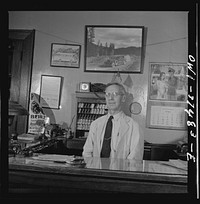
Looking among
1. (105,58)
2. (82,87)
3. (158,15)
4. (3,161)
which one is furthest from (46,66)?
(158,15)

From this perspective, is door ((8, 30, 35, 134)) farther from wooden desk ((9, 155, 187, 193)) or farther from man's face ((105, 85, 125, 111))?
man's face ((105, 85, 125, 111))

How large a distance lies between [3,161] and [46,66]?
70 centimetres

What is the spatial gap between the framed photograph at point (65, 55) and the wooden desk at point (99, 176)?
681 millimetres

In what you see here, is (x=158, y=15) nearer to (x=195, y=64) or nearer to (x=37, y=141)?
(x=195, y=64)

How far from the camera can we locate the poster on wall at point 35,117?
195 cm

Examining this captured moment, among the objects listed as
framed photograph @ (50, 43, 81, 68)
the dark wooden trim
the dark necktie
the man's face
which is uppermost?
framed photograph @ (50, 43, 81, 68)

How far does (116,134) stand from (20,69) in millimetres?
816

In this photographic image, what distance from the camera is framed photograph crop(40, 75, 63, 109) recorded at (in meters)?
1.93

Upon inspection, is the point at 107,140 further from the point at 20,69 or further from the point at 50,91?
the point at 20,69

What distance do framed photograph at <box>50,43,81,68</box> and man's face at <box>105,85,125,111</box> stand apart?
0.28 meters

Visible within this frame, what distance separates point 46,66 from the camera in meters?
1.95

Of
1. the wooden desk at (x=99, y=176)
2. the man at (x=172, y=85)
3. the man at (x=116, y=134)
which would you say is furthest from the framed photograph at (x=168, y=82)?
the wooden desk at (x=99, y=176)

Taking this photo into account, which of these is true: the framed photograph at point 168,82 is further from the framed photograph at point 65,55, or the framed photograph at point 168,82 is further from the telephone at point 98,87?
the framed photograph at point 65,55

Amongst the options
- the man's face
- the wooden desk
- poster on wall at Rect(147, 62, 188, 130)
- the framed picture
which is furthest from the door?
poster on wall at Rect(147, 62, 188, 130)
